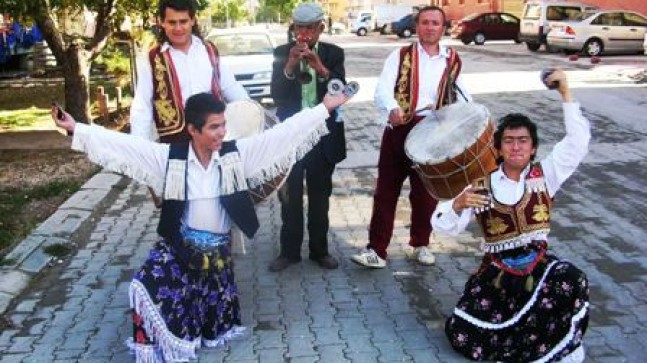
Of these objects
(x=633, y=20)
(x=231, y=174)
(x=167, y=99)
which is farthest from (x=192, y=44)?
(x=633, y=20)

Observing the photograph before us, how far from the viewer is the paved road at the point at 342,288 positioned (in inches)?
162

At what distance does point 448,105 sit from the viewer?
4.68 meters

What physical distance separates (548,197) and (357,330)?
130cm

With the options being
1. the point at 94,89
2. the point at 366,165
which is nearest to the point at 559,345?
the point at 366,165

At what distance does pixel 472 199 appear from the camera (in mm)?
3668

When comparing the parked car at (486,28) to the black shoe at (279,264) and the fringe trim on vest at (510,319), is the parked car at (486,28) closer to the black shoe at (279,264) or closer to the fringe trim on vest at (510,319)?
the black shoe at (279,264)

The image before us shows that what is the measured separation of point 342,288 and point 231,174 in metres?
1.36

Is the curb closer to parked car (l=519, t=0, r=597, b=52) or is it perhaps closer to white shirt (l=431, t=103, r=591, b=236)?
white shirt (l=431, t=103, r=591, b=236)

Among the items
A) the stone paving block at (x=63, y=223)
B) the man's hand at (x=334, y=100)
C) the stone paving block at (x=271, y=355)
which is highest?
the man's hand at (x=334, y=100)

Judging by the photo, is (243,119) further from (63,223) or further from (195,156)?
(63,223)

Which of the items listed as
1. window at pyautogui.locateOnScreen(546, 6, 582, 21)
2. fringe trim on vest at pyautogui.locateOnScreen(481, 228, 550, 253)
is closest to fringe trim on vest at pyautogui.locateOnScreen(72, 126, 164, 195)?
fringe trim on vest at pyautogui.locateOnScreen(481, 228, 550, 253)

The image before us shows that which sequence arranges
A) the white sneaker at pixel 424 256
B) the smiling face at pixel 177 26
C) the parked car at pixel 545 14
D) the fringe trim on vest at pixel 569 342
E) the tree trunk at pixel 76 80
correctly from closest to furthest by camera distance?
1. the fringe trim on vest at pixel 569 342
2. the smiling face at pixel 177 26
3. the white sneaker at pixel 424 256
4. the tree trunk at pixel 76 80
5. the parked car at pixel 545 14

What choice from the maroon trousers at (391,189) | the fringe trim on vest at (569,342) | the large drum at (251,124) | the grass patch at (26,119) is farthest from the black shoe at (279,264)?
the grass patch at (26,119)

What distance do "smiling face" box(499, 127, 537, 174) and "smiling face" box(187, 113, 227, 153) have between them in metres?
1.44
